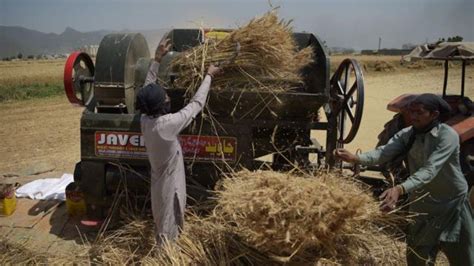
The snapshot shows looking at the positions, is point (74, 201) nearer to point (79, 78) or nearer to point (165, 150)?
point (79, 78)

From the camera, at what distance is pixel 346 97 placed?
4582mm

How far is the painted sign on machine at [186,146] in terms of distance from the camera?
4602 millimetres

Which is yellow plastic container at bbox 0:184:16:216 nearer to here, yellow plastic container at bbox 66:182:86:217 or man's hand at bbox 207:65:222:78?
yellow plastic container at bbox 66:182:86:217

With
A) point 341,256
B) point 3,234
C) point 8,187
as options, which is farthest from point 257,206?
point 8,187

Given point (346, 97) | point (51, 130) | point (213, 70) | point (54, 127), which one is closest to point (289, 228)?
point (213, 70)

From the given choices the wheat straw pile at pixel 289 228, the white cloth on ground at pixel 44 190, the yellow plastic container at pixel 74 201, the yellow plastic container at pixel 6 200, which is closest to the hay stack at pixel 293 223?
the wheat straw pile at pixel 289 228

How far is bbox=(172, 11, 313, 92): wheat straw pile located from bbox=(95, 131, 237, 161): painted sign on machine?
1.74ft

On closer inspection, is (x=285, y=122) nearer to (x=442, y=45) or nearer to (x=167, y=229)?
(x=167, y=229)

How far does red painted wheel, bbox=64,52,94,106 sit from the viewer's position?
15.7ft

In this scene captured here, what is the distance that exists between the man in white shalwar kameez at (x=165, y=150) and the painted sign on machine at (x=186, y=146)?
28.8 inches

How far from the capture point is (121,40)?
480 centimetres

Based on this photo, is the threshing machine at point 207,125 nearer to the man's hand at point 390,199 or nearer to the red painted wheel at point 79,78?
the red painted wheel at point 79,78

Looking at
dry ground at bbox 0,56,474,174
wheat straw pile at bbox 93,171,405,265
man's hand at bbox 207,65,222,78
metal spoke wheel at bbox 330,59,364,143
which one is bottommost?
dry ground at bbox 0,56,474,174

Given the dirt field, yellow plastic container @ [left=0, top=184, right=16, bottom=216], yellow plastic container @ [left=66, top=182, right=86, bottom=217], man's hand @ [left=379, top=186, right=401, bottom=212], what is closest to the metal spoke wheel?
man's hand @ [left=379, top=186, right=401, bottom=212]
